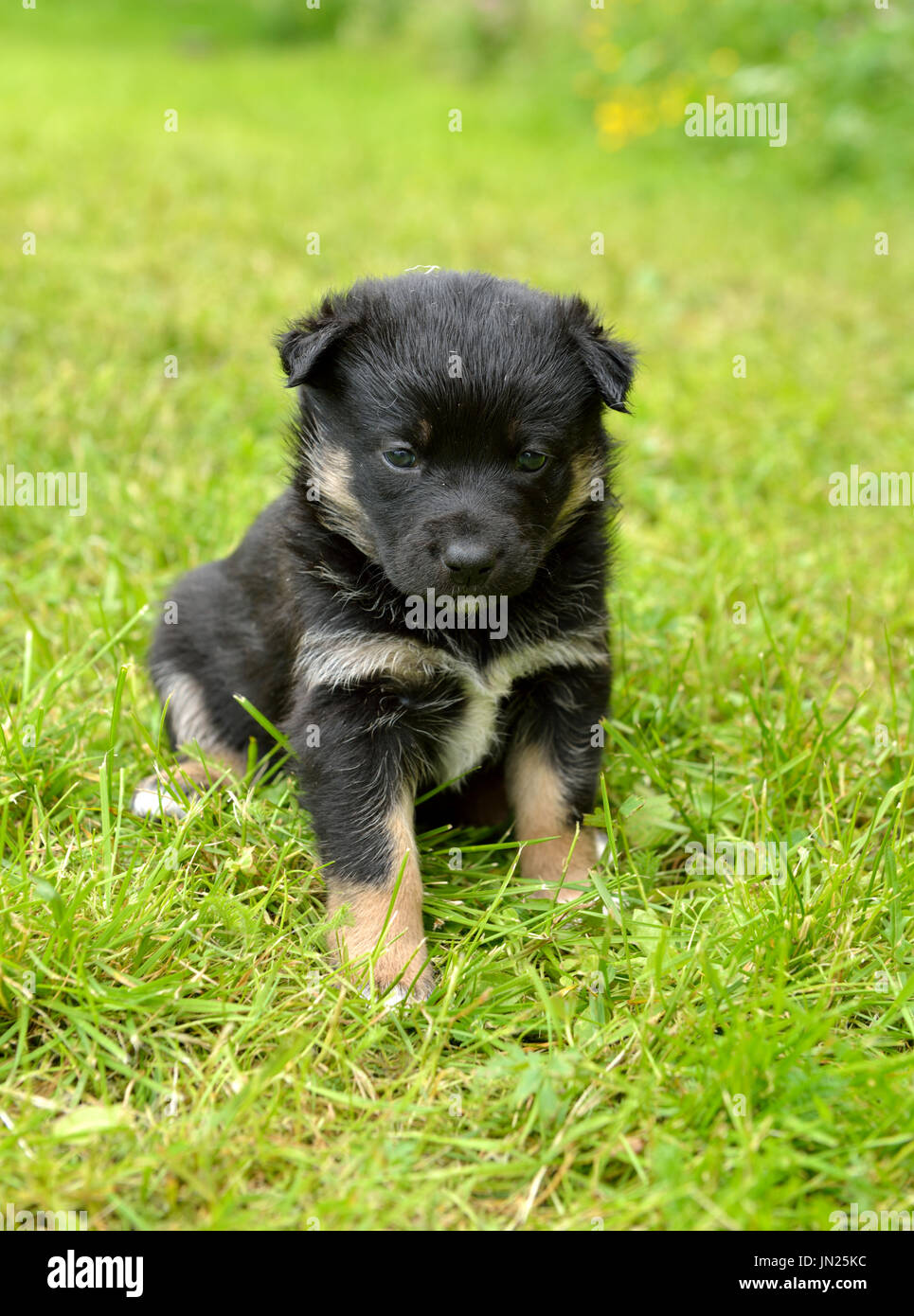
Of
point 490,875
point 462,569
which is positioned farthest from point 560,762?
point 462,569

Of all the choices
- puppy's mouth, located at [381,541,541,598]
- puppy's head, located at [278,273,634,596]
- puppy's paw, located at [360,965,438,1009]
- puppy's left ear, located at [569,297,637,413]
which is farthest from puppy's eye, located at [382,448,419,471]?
puppy's paw, located at [360,965,438,1009]

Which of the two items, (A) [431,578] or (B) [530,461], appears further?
(B) [530,461]

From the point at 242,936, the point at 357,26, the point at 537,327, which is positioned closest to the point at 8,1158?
the point at 242,936

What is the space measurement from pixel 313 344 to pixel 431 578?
0.63m

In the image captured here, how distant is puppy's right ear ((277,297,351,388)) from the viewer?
2.73 metres

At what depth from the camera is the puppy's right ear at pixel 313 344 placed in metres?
2.73

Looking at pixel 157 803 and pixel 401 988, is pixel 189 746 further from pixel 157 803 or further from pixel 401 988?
pixel 401 988

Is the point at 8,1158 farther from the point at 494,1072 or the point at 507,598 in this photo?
the point at 507,598

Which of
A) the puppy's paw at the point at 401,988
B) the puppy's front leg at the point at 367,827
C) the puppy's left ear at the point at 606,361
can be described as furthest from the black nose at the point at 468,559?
the puppy's paw at the point at 401,988

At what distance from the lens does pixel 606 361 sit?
2.83 meters

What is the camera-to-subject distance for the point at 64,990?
238 centimetres
